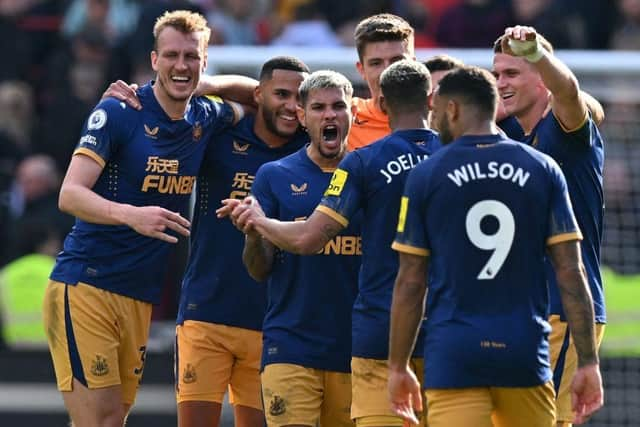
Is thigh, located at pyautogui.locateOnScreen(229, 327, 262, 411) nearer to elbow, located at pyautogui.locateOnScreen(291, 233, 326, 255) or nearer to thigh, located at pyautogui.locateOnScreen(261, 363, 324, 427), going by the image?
thigh, located at pyautogui.locateOnScreen(261, 363, 324, 427)

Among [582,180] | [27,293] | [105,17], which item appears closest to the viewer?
[582,180]

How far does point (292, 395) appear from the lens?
303 inches

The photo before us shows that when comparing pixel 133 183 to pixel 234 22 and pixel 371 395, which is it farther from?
pixel 234 22

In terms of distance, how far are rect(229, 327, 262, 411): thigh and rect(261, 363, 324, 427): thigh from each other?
0.91 meters

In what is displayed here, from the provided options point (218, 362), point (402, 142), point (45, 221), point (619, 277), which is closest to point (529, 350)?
point (402, 142)

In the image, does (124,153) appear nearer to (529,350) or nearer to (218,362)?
(218,362)

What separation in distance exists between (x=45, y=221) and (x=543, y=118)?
6085mm

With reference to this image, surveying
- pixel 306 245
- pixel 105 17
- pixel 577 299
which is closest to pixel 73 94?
pixel 105 17

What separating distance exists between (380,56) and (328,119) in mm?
900

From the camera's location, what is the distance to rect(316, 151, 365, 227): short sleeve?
713 cm

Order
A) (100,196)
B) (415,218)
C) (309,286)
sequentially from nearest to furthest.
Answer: (415,218) → (309,286) → (100,196)

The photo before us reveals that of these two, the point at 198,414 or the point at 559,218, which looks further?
the point at 198,414

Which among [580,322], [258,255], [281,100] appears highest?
[281,100]

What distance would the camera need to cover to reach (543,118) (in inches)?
299
